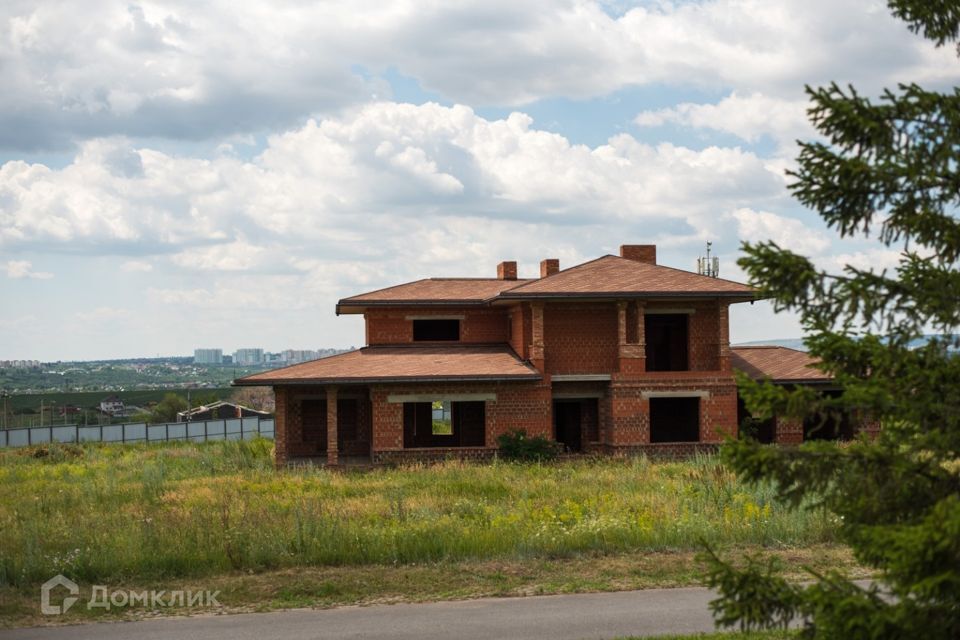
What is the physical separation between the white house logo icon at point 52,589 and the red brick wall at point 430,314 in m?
18.0

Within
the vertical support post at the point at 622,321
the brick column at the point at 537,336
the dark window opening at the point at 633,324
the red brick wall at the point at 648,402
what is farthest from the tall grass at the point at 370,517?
the dark window opening at the point at 633,324

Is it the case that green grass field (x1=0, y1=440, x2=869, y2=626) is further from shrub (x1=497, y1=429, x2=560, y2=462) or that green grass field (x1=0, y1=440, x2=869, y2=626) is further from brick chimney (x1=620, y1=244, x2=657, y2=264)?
brick chimney (x1=620, y1=244, x2=657, y2=264)

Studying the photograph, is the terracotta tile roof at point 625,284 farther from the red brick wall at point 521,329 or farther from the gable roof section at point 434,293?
the gable roof section at point 434,293

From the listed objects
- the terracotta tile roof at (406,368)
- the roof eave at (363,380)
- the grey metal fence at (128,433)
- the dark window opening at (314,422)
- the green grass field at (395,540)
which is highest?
the terracotta tile roof at (406,368)

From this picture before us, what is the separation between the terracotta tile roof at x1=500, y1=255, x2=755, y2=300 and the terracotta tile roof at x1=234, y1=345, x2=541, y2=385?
2129mm

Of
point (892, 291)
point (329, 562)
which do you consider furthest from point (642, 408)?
point (892, 291)

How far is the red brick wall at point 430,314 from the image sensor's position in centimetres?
2933

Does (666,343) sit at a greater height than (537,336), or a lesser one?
lesser

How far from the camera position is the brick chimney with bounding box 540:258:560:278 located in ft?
104

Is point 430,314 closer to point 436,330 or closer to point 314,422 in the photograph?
point 436,330

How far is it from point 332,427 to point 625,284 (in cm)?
963

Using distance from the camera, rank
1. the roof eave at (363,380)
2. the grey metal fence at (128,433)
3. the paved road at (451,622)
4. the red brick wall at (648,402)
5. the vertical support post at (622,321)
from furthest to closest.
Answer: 1. the grey metal fence at (128,433)
2. the vertical support post at (622,321)
3. the red brick wall at (648,402)
4. the roof eave at (363,380)
5. the paved road at (451,622)

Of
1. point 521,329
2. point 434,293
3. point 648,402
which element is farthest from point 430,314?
point 648,402

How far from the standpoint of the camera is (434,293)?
29922 mm
